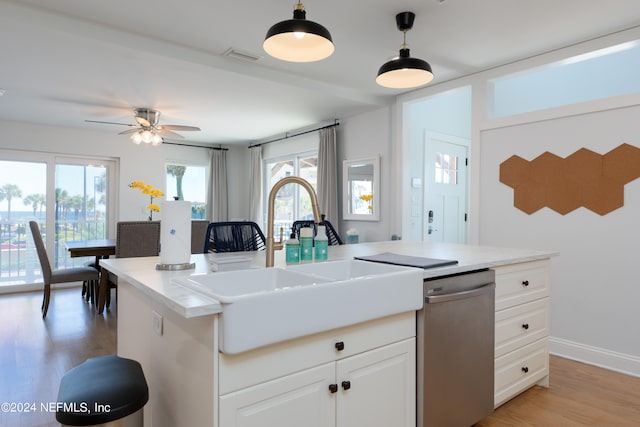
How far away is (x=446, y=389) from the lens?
170cm

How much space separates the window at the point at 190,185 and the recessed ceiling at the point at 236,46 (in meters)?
2.24

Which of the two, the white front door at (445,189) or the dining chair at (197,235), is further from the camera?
the white front door at (445,189)

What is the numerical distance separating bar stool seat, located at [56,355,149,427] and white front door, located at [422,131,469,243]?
376cm

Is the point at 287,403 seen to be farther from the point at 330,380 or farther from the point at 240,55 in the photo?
the point at 240,55

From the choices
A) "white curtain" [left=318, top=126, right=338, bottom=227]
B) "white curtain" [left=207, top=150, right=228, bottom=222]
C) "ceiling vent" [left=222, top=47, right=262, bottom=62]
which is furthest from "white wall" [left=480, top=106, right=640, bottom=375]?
"white curtain" [left=207, top=150, right=228, bottom=222]

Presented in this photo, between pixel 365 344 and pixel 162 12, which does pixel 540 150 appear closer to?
pixel 365 344

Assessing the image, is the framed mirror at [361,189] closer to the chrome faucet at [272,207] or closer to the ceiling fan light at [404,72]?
the ceiling fan light at [404,72]

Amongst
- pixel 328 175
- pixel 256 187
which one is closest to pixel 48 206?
pixel 256 187

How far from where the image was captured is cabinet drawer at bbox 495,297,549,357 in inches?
80.4

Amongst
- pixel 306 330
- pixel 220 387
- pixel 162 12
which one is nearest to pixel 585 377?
pixel 306 330

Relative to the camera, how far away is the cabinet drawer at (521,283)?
204 centimetres

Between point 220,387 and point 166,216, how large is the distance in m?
0.76

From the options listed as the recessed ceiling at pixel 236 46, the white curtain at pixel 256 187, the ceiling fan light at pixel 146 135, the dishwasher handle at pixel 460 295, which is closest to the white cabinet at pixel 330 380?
the dishwasher handle at pixel 460 295

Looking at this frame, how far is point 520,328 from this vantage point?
85.5 inches
